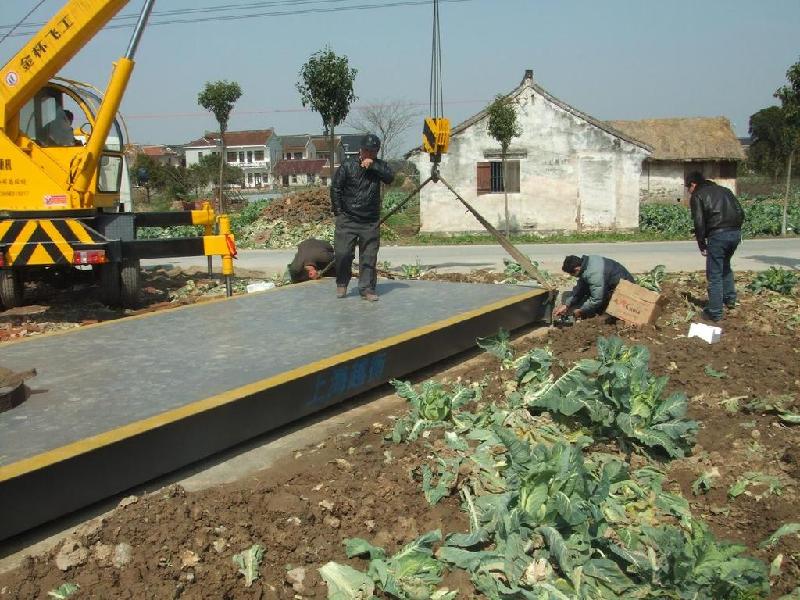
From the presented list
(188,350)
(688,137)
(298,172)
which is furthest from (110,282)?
(298,172)

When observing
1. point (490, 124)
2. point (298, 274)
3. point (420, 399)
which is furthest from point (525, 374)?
point (490, 124)

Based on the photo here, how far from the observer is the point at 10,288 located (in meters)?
9.70

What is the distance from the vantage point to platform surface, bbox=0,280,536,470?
4234mm

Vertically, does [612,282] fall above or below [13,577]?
above

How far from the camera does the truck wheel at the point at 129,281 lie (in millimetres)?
9695

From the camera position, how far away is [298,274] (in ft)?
33.1

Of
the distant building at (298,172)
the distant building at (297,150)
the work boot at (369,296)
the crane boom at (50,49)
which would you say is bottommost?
the work boot at (369,296)

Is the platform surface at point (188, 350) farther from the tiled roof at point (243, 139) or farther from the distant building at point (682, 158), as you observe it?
the tiled roof at point (243, 139)

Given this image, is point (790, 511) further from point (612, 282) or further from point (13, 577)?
point (612, 282)

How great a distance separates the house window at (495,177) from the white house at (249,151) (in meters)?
64.9

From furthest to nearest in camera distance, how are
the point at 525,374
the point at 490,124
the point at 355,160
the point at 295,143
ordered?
the point at 295,143
the point at 490,124
the point at 355,160
the point at 525,374

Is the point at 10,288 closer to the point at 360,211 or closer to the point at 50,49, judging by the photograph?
the point at 50,49

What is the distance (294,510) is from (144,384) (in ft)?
4.83

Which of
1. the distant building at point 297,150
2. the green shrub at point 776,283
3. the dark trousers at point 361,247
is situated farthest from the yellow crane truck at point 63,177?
the distant building at point 297,150
